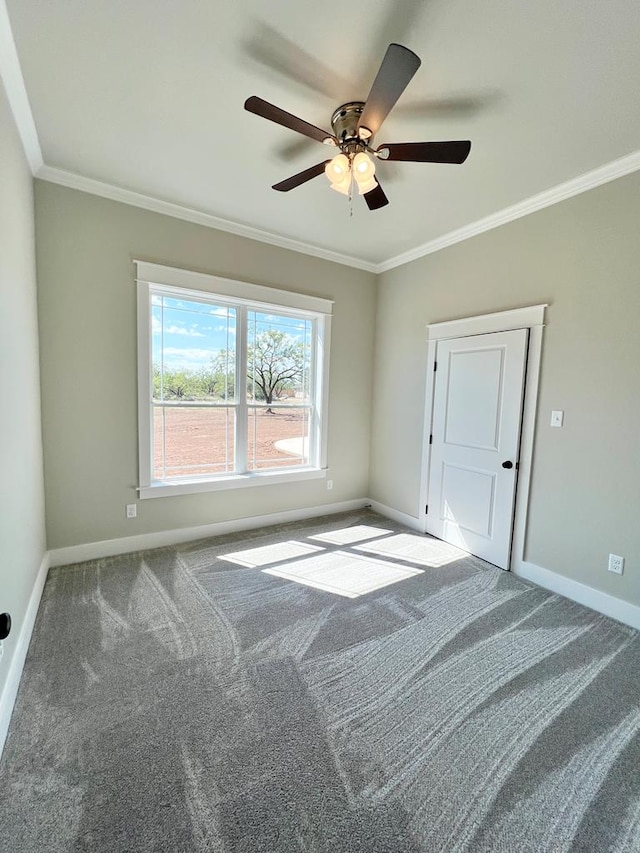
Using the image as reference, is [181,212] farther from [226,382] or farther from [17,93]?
[226,382]

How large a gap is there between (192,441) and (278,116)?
2.57 m

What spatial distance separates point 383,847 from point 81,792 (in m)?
1.05

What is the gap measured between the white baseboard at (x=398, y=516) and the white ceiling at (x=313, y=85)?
2986 millimetres

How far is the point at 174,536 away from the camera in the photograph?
10.6 ft

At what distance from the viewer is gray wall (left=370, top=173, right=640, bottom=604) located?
7.45ft

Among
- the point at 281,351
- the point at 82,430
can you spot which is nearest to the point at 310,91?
the point at 281,351

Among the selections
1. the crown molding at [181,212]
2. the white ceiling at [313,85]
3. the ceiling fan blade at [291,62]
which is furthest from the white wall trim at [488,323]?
the ceiling fan blade at [291,62]

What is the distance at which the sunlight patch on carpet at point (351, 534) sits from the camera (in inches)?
135

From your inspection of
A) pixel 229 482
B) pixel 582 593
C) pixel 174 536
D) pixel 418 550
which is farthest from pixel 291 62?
pixel 582 593

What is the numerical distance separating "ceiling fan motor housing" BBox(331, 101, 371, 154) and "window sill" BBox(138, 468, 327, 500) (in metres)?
2.76

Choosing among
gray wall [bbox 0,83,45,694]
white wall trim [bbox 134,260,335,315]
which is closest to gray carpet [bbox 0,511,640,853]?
gray wall [bbox 0,83,45,694]

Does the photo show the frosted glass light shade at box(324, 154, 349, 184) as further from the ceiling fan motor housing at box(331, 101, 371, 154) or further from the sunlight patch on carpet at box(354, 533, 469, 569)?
the sunlight patch on carpet at box(354, 533, 469, 569)

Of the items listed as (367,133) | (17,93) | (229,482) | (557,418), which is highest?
(17,93)

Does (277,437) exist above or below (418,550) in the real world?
above
